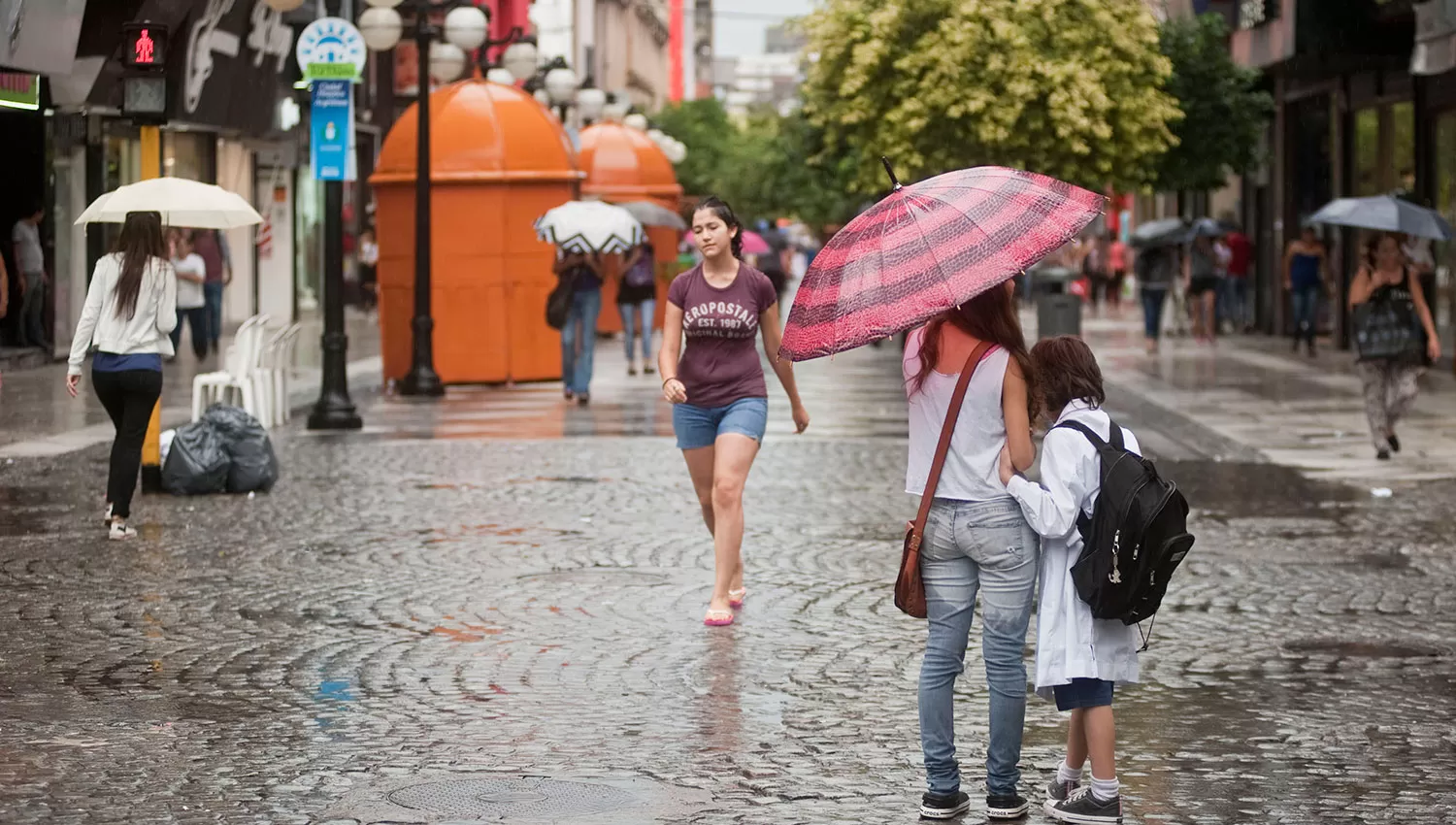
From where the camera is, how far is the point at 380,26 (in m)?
21.5

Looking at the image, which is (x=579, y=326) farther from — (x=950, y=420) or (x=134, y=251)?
(x=950, y=420)

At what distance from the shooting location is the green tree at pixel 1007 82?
1222 inches

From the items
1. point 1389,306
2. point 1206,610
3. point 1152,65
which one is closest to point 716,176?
point 1152,65

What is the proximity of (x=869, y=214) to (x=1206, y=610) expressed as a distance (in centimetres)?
422

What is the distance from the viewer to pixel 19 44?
2006 cm

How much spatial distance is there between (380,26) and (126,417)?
33.0 feet

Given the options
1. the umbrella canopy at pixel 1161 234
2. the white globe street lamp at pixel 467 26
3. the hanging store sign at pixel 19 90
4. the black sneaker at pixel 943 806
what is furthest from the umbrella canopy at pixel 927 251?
the umbrella canopy at pixel 1161 234

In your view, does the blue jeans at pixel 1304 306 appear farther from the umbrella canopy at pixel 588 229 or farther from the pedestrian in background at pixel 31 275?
the pedestrian in background at pixel 31 275

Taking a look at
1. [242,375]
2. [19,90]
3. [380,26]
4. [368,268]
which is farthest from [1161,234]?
[19,90]

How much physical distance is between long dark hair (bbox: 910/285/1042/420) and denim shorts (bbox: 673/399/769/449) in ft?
11.2

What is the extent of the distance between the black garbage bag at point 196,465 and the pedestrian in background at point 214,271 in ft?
43.5

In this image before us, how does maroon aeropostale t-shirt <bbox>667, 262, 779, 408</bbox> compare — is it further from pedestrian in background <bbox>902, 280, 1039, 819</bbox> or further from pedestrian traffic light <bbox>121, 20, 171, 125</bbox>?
pedestrian traffic light <bbox>121, 20, 171, 125</bbox>

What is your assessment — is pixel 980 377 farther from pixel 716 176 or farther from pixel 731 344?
pixel 716 176

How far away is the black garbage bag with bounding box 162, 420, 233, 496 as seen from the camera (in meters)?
13.8
